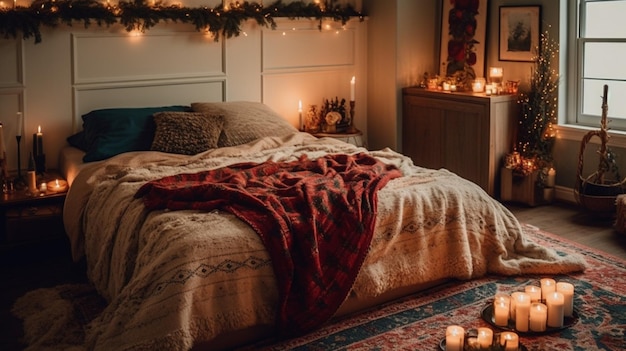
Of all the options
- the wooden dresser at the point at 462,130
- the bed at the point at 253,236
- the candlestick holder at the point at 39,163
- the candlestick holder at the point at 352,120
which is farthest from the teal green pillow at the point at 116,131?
the wooden dresser at the point at 462,130

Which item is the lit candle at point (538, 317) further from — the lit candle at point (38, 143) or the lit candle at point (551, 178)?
the lit candle at point (38, 143)

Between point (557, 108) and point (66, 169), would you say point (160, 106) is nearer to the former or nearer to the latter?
point (66, 169)

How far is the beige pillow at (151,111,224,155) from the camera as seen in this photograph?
4.73m

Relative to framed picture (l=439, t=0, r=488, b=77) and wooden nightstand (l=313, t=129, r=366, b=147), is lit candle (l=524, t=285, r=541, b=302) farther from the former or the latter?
framed picture (l=439, t=0, r=488, b=77)

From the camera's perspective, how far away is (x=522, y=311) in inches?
129

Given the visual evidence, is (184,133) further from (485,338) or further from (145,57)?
(485,338)

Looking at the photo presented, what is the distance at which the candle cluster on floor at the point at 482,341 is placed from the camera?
2896 millimetres

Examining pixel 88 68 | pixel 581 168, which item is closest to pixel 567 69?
pixel 581 168

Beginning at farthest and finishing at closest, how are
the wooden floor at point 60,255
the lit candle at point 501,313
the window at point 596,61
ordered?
the window at point 596,61 < the wooden floor at point 60,255 < the lit candle at point 501,313

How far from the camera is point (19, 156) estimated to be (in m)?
4.83

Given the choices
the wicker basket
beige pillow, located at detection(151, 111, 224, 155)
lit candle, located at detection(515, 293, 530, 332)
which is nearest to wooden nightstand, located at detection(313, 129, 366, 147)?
beige pillow, located at detection(151, 111, 224, 155)

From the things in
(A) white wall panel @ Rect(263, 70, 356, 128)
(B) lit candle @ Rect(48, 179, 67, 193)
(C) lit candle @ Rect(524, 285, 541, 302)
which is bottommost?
(C) lit candle @ Rect(524, 285, 541, 302)

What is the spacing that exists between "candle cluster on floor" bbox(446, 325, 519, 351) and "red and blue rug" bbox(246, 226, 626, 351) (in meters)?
0.24

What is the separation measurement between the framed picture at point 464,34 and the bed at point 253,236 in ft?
6.10
